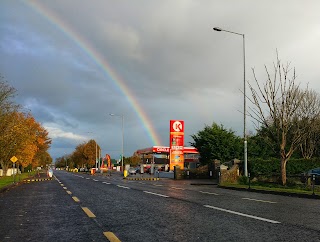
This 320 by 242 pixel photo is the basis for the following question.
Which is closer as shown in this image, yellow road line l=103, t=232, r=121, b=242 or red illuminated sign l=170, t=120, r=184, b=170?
yellow road line l=103, t=232, r=121, b=242

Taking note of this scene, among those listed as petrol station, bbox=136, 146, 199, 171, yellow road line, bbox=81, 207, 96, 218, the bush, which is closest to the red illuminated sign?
petrol station, bbox=136, 146, 199, 171

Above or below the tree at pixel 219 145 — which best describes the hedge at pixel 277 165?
below

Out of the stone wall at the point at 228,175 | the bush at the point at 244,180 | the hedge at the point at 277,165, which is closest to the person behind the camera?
the bush at the point at 244,180

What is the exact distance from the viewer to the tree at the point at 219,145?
156 feet

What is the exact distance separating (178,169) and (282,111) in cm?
2187

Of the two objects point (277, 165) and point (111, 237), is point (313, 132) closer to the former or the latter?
point (277, 165)

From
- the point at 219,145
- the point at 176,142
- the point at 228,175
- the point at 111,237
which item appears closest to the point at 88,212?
the point at 111,237

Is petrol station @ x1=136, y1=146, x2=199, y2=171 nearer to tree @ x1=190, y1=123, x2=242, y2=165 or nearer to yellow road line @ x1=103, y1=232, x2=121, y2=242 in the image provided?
tree @ x1=190, y1=123, x2=242, y2=165

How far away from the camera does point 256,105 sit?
2838cm

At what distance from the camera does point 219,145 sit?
47844mm

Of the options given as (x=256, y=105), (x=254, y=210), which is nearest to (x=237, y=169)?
(x=256, y=105)

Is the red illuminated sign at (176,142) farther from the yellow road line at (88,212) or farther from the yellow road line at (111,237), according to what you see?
the yellow road line at (111,237)

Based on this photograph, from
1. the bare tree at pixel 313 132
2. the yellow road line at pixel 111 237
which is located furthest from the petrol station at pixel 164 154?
the yellow road line at pixel 111 237

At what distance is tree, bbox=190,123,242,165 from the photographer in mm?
47500
